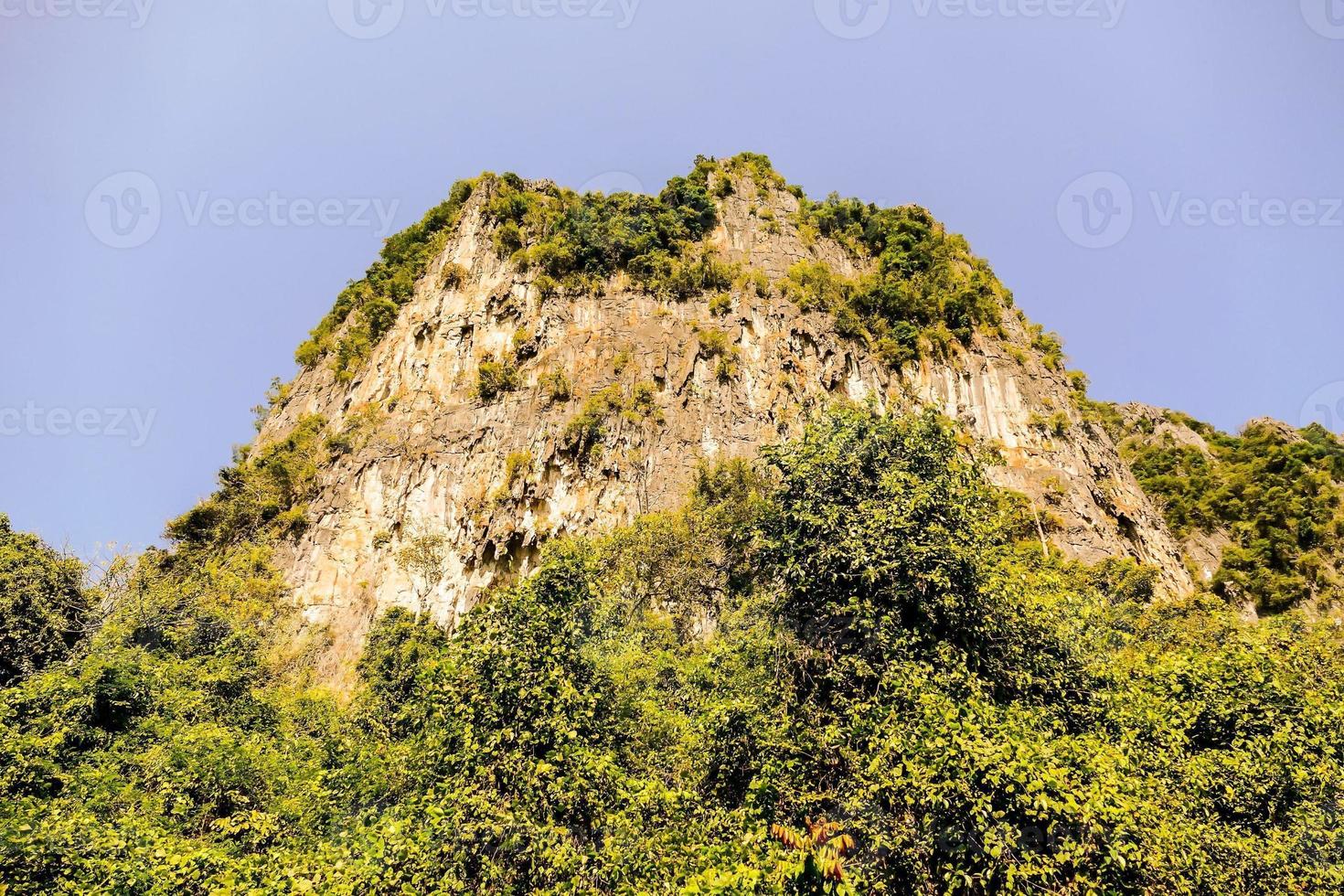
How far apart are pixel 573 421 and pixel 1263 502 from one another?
48006mm

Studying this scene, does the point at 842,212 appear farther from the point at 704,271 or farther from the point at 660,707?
the point at 660,707

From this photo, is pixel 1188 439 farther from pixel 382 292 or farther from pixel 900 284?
pixel 382 292

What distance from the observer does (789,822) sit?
955 cm

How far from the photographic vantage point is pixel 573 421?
39250mm

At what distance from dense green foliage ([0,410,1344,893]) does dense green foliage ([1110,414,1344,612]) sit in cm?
3762

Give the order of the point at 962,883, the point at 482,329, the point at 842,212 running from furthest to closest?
the point at 842,212 < the point at 482,329 < the point at 962,883

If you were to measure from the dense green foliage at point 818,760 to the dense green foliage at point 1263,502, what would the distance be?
3762 centimetres

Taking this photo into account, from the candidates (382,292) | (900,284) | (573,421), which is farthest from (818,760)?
(382,292)

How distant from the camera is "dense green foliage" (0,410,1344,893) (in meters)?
8.41

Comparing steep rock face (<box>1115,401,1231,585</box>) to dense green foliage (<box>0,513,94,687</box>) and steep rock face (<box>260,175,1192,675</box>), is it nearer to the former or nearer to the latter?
steep rock face (<box>260,175,1192,675</box>)

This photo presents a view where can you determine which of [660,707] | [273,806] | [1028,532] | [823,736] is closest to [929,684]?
[823,736]

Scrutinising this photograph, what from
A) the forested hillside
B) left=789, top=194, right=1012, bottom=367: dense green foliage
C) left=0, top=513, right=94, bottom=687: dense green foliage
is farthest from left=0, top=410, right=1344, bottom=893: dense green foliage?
left=789, top=194, right=1012, bottom=367: dense green foliage

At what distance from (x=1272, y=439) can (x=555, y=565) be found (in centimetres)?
7588

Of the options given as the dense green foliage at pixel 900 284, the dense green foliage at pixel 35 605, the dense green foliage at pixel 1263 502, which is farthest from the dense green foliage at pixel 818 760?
the dense green foliage at pixel 1263 502
